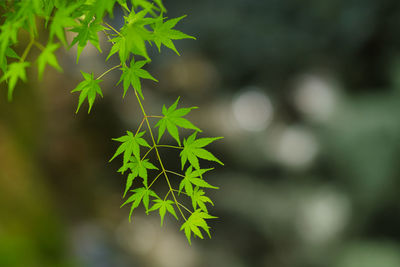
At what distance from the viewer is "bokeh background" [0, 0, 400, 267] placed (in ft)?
15.1

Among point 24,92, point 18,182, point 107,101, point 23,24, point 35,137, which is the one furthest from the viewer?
point 107,101

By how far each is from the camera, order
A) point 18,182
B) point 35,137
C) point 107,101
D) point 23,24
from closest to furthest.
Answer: point 23,24 < point 18,182 < point 35,137 < point 107,101

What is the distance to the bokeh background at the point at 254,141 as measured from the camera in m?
4.61

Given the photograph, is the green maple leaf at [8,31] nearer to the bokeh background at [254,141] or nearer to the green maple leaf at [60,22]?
the green maple leaf at [60,22]

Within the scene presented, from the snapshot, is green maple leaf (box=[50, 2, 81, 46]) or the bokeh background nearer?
green maple leaf (box=[50, 2, 81, 46])

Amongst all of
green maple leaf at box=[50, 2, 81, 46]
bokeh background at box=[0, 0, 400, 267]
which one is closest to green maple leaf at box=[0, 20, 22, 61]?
green maple leaf at box=[50, 2, 81, 46]

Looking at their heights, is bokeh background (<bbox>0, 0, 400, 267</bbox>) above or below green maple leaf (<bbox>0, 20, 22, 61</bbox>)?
below

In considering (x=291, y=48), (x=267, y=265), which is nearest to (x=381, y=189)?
(x=267, y=265)

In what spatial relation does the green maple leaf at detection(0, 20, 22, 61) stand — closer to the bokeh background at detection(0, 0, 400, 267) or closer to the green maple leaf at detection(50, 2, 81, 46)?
the green maple leaf at detection(50, 2, 81, 46)

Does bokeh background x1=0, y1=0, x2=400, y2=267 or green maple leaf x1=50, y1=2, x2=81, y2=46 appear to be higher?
green maple leaf x1=50, y1=2, x2=81, y2=46

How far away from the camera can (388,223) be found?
4594mm

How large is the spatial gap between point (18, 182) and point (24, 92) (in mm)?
965

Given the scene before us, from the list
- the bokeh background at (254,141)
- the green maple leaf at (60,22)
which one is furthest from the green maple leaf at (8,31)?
the bokeh background at (254,141)

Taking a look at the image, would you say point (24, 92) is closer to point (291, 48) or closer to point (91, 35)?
point (291, 48)
